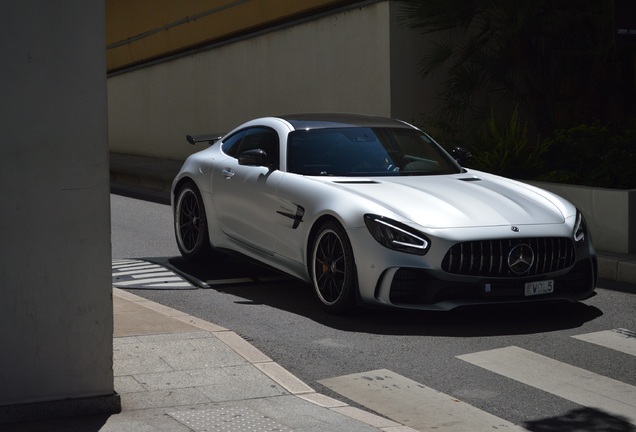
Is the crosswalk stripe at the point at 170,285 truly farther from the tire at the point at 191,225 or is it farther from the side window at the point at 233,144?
the side window at the point at 233,144

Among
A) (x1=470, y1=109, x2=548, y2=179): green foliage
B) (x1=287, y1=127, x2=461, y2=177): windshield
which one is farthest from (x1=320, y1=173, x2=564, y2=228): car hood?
(x1=470, y1=109, x2=548, y2=179): green foliage

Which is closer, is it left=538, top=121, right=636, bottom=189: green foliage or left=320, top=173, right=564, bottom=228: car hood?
left=320, top=173, right=564, bottom=228: car hood

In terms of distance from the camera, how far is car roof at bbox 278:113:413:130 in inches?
394

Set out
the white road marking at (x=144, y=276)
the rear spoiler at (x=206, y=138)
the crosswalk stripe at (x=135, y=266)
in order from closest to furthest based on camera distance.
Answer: the white road marking at (x=144, y=276) → the crosswalk stripe at (x=135, y=266) → the rear spoiler at (x=206, y=138)

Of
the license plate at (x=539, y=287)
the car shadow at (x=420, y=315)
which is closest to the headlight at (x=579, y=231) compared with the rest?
the license plate at (x=539, y=287)

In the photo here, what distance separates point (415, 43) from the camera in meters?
17.6

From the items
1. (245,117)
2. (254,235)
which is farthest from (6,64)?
(245,117)

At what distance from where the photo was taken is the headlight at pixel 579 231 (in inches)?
344

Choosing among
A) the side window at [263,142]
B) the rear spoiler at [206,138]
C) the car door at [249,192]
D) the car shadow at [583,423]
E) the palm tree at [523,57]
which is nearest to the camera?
the car shadow at [583,423]

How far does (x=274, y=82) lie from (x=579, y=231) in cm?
1255

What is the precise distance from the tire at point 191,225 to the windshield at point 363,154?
4.78 ft

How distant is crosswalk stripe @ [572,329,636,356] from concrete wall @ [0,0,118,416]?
378 cm

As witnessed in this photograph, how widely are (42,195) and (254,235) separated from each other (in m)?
4.37

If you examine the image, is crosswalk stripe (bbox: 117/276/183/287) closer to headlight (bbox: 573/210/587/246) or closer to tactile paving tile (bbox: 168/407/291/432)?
headlight (bbox: 573/210/587/246)
